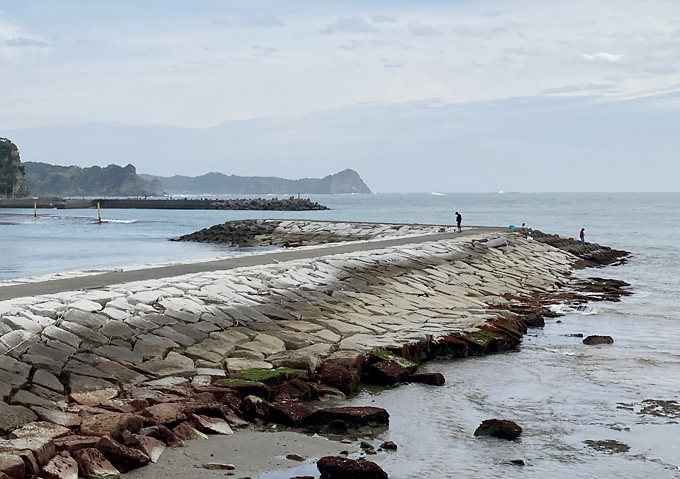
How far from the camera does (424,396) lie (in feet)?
29.8

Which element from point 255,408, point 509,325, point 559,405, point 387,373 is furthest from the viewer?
point 509,325

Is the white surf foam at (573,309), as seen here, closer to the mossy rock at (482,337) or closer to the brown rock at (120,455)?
the mossy rock at (482,337)

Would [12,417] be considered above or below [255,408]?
above

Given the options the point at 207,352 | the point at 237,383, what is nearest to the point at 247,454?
the point at 237,383

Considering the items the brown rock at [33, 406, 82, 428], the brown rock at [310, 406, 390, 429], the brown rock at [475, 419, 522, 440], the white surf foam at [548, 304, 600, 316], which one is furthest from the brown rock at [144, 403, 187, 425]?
the white surf foam at [548, 304, 600, 316]

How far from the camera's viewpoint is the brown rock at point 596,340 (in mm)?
12576

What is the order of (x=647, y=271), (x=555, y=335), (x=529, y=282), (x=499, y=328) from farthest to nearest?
(x=647, y=271), (x=529, y=282), (x=555, y=335), (x=499, y=328)

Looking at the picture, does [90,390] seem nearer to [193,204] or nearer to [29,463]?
[29,463]

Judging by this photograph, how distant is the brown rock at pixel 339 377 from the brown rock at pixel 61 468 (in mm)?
3490

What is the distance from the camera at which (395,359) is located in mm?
10141

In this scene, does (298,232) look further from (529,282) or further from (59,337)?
(59,337)

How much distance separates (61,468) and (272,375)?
123 inches

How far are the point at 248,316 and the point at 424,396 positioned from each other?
10.6 feet

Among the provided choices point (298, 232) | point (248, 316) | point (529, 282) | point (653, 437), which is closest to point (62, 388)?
point (248, 316)
